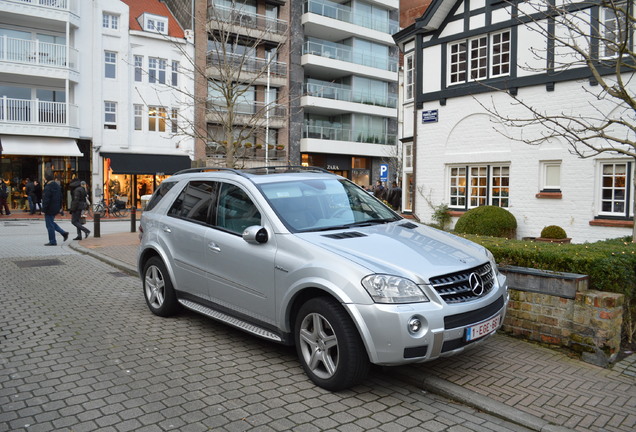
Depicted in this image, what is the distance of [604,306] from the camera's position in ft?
16.2

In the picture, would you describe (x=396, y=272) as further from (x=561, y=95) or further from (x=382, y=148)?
(x=382, y=148)

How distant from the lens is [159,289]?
21.4ft

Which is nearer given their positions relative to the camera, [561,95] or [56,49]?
[561,95]

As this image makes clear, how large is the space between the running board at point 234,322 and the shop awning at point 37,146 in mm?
25880

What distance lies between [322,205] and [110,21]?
3104 centimetres

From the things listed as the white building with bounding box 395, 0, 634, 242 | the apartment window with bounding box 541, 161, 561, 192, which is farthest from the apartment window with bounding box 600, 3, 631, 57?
the apartment window with bounding box 541, 161, 561, 192

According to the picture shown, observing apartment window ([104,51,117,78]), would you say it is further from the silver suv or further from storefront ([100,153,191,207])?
the silver suv

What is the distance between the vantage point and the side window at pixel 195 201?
229 inches

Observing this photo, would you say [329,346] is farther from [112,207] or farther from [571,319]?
[112,207]

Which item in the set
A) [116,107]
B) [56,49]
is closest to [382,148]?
[116,107]

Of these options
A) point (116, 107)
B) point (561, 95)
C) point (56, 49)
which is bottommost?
point (561, 95)

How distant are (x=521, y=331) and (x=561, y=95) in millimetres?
10906

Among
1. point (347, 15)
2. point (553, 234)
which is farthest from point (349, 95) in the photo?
point (553, 234)

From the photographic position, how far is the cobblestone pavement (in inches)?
148
